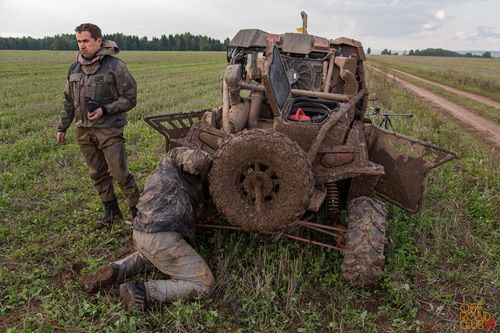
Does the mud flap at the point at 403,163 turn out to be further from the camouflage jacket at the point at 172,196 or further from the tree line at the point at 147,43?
the tree line at the point at 147,43

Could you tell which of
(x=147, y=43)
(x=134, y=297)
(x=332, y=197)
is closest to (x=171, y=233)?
(x=134, y=297)

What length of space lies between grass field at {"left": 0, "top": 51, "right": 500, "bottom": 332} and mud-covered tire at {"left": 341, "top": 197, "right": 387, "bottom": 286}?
210 millimetres

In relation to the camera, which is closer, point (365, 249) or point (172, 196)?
point (365, 249)

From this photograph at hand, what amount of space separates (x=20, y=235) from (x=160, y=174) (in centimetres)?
201

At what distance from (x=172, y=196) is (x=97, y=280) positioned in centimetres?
95

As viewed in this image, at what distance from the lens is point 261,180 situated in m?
2.93

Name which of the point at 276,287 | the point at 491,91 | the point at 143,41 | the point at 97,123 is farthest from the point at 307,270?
the point at 143,41

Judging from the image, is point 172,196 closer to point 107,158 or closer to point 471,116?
point 107,158

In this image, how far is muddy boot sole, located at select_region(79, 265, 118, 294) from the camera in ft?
9.85

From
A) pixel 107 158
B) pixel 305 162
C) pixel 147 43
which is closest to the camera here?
pixel 305 162

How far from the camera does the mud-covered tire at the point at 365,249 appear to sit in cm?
Result: 297

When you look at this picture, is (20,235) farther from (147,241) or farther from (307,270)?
(307,270)

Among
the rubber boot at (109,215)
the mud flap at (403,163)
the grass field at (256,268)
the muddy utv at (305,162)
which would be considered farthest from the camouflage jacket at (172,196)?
the mud flap at (403,163)

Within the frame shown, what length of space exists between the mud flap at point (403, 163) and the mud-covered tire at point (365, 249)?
2.09ft
